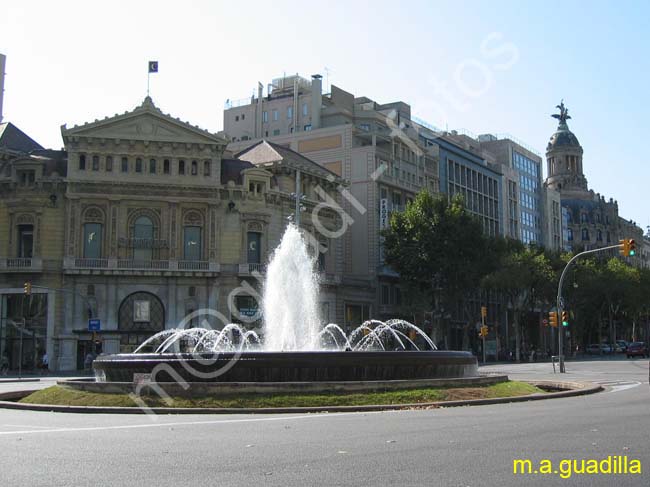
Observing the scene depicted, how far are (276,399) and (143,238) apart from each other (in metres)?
39.7

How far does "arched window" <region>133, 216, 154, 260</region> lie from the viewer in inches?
2277

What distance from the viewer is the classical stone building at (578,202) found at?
472 ft

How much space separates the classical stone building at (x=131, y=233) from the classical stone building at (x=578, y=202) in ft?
291

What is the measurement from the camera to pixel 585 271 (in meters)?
79.6

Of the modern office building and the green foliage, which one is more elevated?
the modern office building

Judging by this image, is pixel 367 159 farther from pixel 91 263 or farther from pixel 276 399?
pixel 276 399

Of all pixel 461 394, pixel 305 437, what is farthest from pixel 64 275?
pixel 305 437

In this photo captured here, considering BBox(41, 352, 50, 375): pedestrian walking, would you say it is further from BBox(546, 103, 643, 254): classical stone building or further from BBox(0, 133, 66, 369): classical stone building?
BBox(546, 103, 643, 254): classical stone building

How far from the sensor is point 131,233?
2285 inches

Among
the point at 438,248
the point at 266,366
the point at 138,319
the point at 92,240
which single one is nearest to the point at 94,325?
the point at 138,319

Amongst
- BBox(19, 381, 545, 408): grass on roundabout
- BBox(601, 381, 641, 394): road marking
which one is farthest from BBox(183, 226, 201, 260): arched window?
BBox(19, 381, 545, 408): grass on roundabout

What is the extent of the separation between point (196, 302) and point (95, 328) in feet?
26.0

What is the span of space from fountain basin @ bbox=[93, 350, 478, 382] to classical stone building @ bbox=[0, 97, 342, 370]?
1333 inches

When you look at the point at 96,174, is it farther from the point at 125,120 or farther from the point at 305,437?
the point at 305,437
